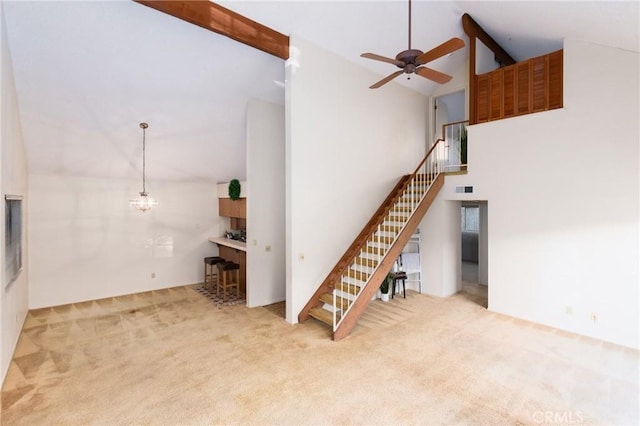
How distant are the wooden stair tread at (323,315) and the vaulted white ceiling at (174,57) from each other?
370 cm

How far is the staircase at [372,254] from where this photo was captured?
4562mm

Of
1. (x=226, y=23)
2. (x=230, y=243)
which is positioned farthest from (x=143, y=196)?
(x=226, y=23)

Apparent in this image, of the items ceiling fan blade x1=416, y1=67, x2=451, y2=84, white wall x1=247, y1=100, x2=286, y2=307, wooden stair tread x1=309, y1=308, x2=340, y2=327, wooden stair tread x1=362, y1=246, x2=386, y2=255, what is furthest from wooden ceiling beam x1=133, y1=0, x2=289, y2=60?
wooden stair tread x1=309, y1=308, x2=340, y2=327

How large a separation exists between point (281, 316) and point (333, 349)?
146 centimetres

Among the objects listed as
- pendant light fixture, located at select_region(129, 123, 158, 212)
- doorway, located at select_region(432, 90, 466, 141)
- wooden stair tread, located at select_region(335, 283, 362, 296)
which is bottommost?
wooden stair tread, located at select_region(335, 283, 362, 296)

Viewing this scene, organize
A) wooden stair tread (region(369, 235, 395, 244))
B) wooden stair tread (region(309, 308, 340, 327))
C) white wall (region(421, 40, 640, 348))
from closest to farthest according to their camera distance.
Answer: white wall (region(421, 40, 640, 348)), wooden stair tread (region(309, 308, 340, 327)), wooden stair tread (region(369, 235, 395, 244))

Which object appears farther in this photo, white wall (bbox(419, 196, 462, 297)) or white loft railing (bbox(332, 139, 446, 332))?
white wall (bbox(419, 196, 462, 297))

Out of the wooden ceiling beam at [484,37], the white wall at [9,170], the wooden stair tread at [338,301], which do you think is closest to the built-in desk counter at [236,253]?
the wooden stair tread at [338,301]

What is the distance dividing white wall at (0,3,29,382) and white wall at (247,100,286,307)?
3.03 m

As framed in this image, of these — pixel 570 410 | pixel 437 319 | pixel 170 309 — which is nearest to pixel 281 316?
pixel 170 309

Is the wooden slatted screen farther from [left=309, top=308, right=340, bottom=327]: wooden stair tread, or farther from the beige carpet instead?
[left=309, top=308, right=340, bottom=327]: wooden stair tread

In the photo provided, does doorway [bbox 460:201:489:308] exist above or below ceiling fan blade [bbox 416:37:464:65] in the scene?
below

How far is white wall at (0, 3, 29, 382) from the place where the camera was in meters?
3.26

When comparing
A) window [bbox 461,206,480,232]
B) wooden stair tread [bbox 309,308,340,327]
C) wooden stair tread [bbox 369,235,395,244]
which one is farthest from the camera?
window [bbox 461,206,480,232]
